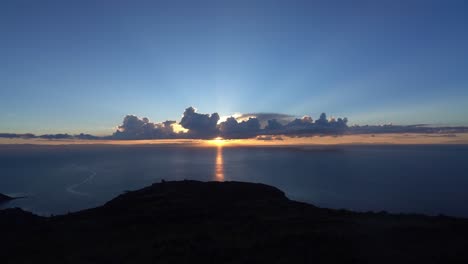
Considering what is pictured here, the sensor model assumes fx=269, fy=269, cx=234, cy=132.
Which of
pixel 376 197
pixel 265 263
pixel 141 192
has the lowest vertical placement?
pixel 376 197

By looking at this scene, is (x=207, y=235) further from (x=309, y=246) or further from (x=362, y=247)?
(x=362, y=247)

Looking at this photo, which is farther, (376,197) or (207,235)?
(376,197)

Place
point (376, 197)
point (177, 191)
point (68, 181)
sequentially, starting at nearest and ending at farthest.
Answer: point (177, 191)
point (376, 197)
point (68, 181)

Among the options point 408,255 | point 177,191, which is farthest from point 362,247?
point 177,191

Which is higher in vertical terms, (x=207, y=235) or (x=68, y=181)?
(x=207, y=235)

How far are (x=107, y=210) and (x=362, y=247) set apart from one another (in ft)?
167

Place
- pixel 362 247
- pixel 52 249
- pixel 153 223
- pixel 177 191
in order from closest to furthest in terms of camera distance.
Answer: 1. pixel 362 247
2. pixel 52 249
3. pixel 153 223
4. pixel 177 191

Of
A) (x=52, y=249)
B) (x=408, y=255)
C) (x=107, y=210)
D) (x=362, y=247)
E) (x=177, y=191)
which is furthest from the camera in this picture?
(x=177, y=191)

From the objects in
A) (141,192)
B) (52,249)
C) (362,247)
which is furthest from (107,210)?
(362,247)

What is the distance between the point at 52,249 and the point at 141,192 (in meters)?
48.8

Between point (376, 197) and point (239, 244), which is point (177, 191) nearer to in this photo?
point (239, 244)

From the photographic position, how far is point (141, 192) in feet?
252

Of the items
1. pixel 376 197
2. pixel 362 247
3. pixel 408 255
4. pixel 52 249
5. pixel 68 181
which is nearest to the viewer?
pixel 408 255

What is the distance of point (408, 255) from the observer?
20719 mm
